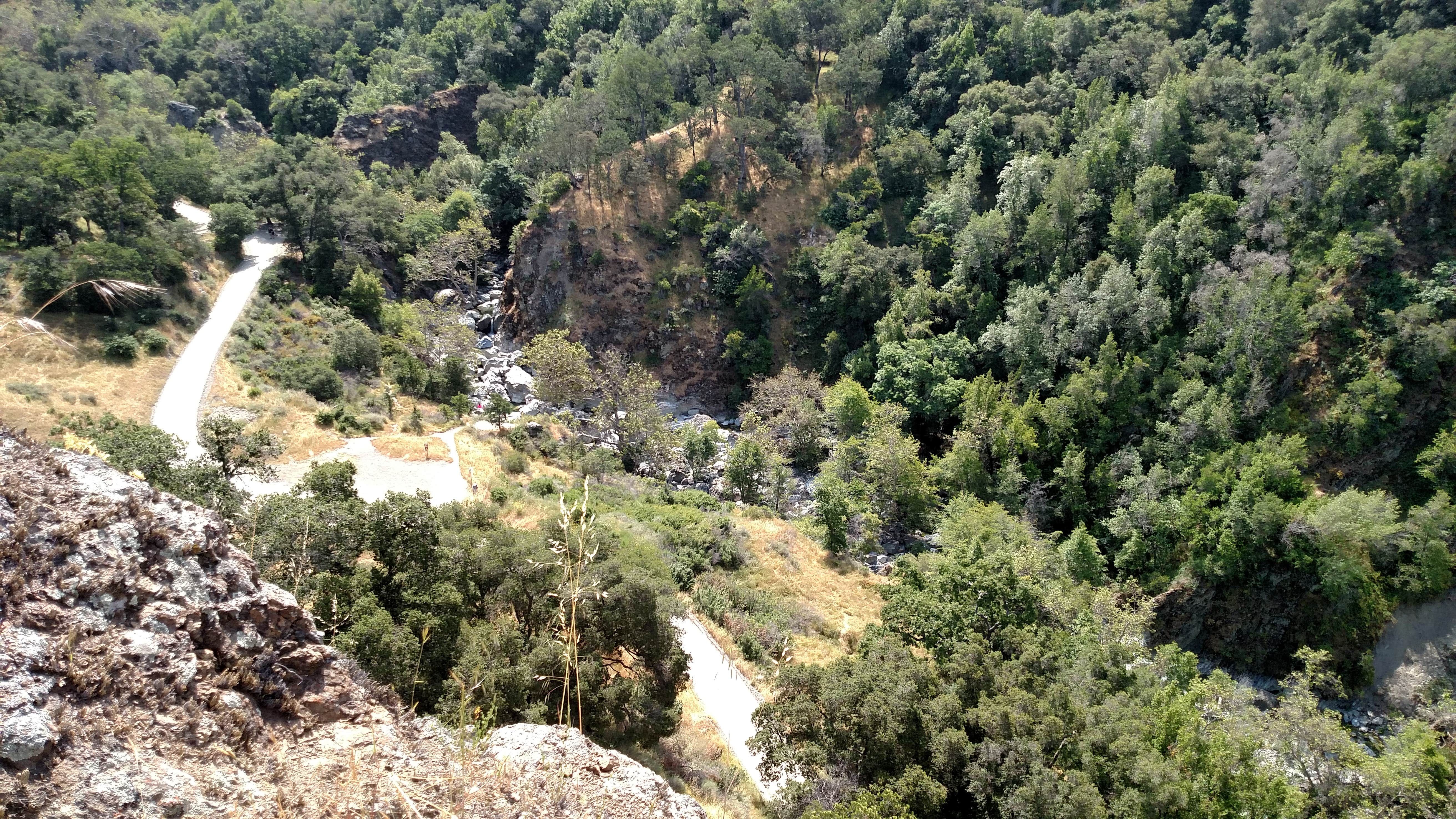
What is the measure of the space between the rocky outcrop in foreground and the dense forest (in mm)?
2366

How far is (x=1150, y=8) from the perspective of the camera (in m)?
55.1

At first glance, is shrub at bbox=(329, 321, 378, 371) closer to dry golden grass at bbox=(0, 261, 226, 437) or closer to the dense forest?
the dense forest

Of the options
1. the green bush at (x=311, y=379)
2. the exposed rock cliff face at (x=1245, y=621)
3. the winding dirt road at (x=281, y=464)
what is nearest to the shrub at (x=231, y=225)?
the winding dirt road at (x=281, y=464)

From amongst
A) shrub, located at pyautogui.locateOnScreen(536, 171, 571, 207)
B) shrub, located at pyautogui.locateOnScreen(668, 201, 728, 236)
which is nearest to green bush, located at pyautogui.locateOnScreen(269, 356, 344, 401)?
shrub, located at pyautogui.locateOnScreen(536, 171, 571, 207)

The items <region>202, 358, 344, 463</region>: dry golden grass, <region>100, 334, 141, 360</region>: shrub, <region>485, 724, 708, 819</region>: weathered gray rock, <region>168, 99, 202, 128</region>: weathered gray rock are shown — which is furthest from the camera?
<region>168, 99, 202, 128</region>: weathered gray rock

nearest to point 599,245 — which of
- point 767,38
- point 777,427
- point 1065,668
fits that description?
point 777,427

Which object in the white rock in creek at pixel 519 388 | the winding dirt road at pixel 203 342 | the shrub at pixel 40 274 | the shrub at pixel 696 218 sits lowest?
the white rock in creek at pixel 519 388

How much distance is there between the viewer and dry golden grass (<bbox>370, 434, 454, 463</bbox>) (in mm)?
33250

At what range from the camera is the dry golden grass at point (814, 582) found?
90.6ft

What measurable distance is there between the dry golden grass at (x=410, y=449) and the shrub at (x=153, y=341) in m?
13.1

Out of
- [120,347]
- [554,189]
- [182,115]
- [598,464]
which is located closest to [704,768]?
[598,464]

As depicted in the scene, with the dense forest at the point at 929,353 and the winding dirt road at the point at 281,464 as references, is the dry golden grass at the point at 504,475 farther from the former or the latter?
the dense forest at the point at 929,353

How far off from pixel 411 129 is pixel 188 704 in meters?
74.9

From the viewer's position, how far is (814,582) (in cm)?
3191
